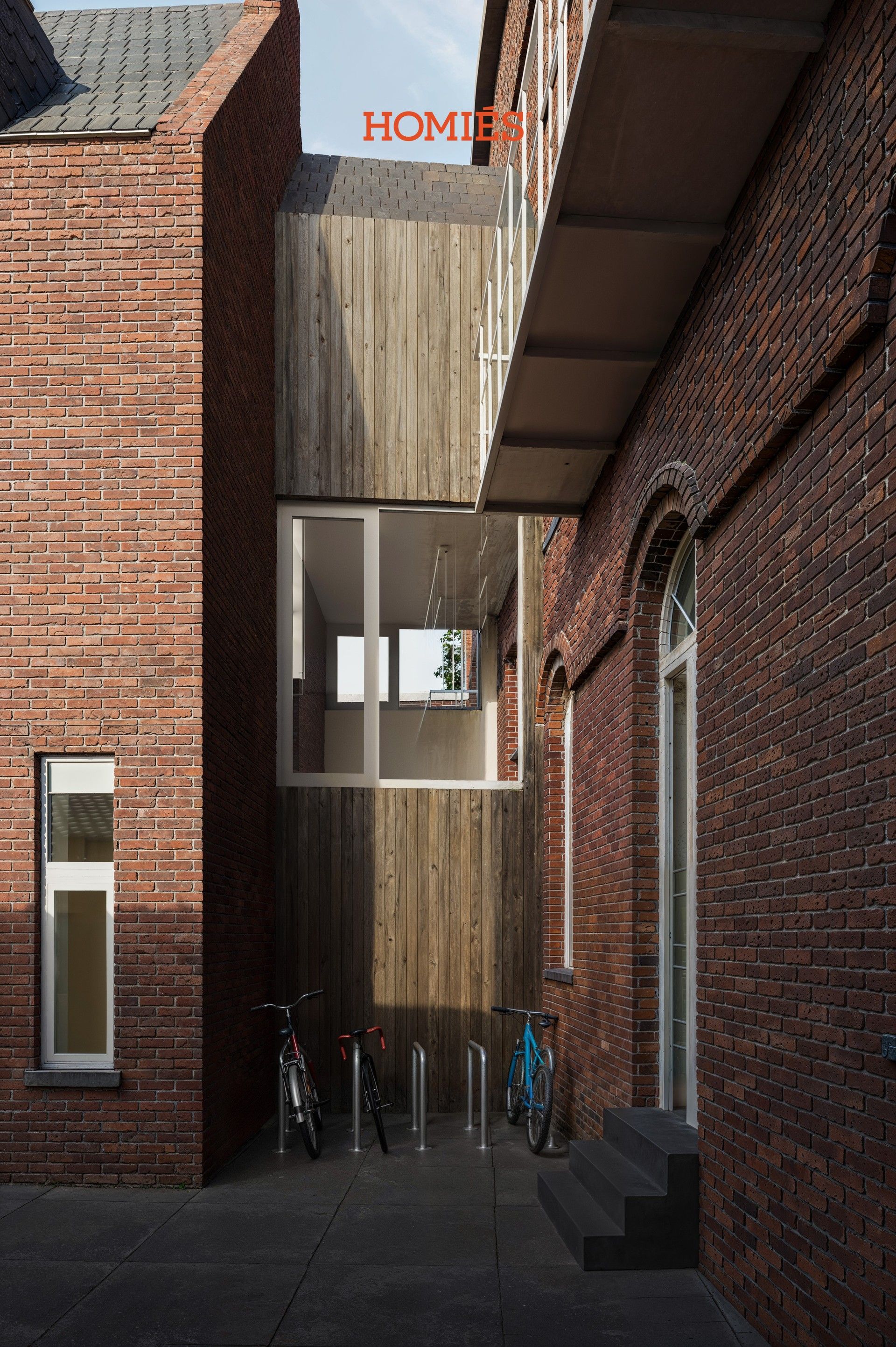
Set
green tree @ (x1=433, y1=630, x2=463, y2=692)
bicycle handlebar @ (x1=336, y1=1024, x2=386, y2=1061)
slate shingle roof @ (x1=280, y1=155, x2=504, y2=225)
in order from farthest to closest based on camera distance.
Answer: green tree @ (x1=433, y1=630, x2=463, y2=692)
slate shingle roof @ (x1=280, y1=155, x2=504, y2=225)
bicycle handlebar @ (x1=336, y1=1024, x2=386, y2=1061)

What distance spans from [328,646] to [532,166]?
9.20m

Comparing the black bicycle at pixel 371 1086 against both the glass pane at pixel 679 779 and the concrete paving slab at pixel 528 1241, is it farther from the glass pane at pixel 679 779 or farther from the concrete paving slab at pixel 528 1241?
the glass pane at pixel 679 779

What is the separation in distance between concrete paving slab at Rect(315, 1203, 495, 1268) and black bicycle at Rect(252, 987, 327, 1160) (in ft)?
3.91

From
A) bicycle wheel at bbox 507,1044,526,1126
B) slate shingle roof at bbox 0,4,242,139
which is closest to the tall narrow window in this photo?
bicycle wheel at bbox 507,1044,526,1126

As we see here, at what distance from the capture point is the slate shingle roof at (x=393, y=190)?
1217cm

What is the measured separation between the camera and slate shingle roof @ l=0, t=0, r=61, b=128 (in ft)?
29.6

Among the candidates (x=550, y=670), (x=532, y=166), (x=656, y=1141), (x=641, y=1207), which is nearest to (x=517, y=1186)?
(x=656, y=1141)

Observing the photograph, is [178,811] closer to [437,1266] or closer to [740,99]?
[437,1266]

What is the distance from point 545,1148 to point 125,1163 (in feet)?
9.78

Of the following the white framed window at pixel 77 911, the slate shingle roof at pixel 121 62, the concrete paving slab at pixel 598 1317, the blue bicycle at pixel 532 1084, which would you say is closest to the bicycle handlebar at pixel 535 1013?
the blue bicycle at pixel 532 1084

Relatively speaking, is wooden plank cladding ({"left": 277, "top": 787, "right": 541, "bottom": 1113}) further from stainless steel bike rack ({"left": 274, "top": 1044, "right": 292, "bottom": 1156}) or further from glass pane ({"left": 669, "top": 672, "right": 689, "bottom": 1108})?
glass pane ({"left": 669, "top": 672, "right": 689, "bottom": 1108})

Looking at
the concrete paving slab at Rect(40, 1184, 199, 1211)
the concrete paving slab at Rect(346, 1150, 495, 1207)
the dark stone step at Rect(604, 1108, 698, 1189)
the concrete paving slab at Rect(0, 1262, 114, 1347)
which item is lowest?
the concrete paving slab at Rect(346, 1150, 495, 1207)

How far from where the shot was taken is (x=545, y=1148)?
352 inches

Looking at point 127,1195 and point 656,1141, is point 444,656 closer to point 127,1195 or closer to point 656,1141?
point 127,1195
